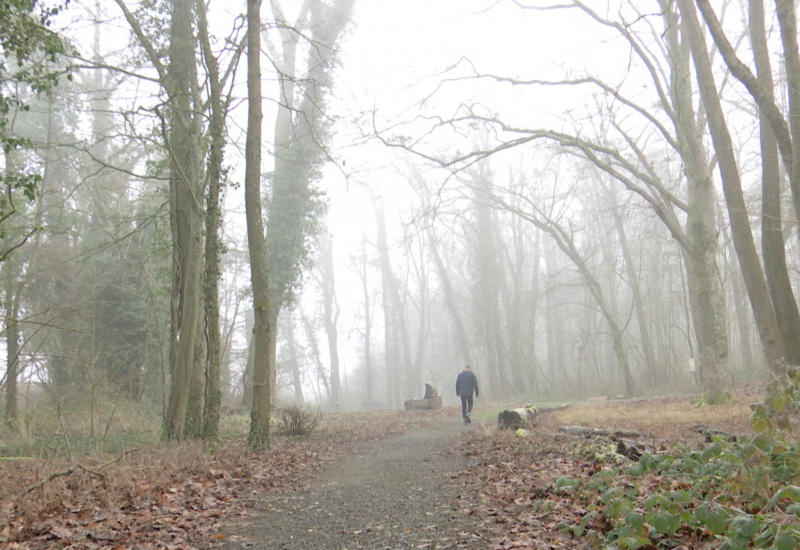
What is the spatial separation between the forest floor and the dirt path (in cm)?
2

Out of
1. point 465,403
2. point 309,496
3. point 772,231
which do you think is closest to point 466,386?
point 465,403

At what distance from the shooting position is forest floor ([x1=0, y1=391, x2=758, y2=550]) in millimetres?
4719

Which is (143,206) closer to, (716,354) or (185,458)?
(185,458)

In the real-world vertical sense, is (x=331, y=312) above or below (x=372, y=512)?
above

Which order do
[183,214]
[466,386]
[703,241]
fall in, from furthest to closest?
[466,386], [703,241], [183,214]

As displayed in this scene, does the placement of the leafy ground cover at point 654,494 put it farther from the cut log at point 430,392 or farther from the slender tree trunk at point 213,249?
the cut log at point 430,392

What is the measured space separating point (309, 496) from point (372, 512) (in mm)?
1217

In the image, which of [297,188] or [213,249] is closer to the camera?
[213,249]

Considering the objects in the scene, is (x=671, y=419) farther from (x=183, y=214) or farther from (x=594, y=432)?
(x=183, y=214)

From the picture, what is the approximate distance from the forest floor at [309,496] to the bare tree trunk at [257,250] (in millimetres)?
695

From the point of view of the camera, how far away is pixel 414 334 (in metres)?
61.4

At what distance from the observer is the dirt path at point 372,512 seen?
4734mm

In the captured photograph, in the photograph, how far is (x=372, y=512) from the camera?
5.77m

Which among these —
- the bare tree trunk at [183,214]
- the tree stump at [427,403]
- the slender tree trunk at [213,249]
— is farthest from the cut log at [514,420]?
the tree stump at [427,403]
